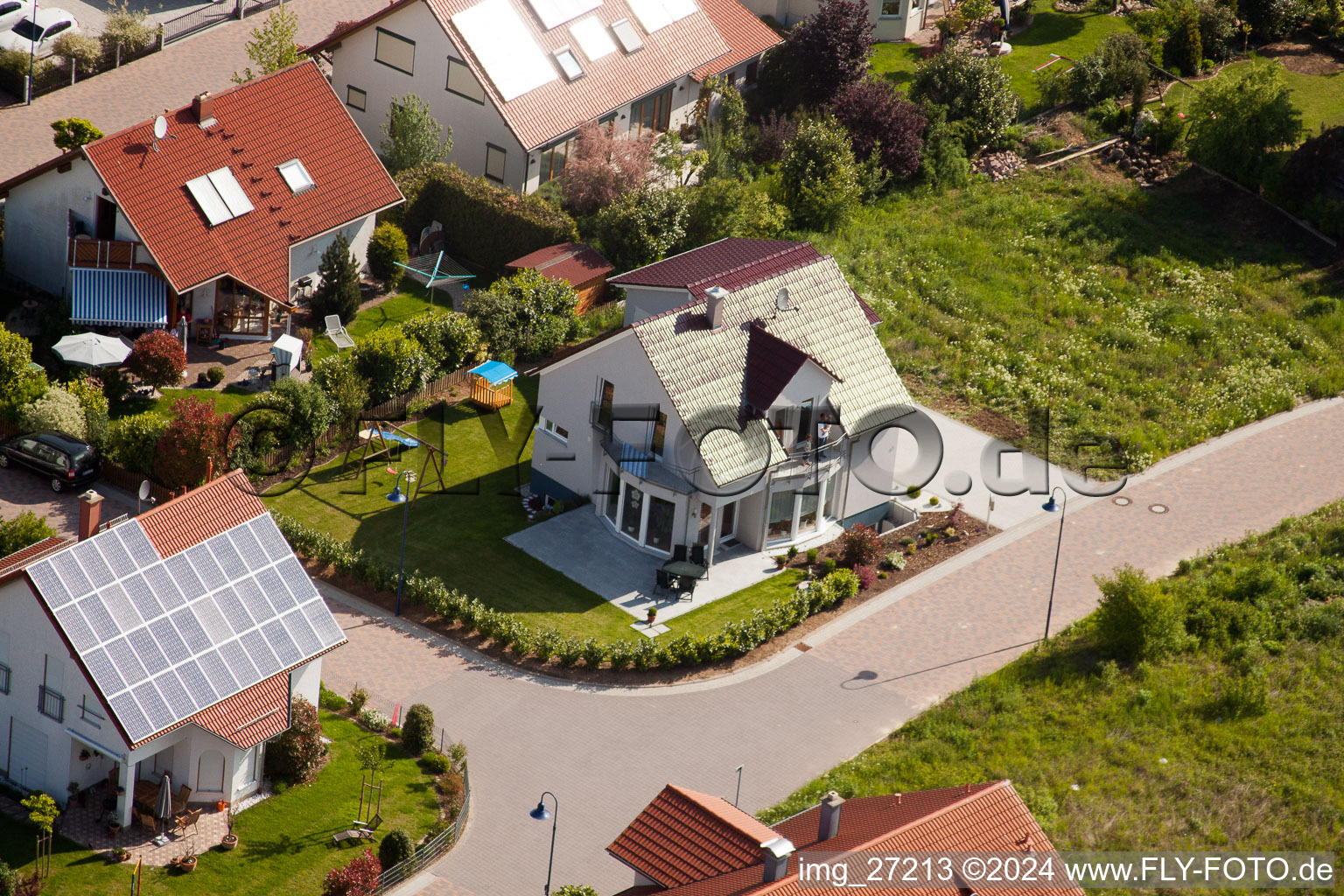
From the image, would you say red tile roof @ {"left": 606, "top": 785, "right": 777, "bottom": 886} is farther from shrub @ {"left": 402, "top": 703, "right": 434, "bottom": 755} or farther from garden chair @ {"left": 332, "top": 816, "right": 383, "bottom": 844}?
shrub @ {"left": 402, "top": 703, "right": 434, "bottom": 755}

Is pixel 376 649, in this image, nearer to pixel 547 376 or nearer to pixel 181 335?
pixel 547 376

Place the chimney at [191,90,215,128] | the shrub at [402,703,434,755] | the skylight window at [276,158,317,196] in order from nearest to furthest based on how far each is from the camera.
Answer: the shrub at [402,703,434,755] < the chimney at [191,90,215,128] < the skylight window at [276,158,317,196]

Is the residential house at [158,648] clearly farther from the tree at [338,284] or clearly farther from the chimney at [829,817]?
the tree at [338,284]

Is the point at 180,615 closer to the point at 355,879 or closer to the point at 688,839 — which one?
the point at 355,879

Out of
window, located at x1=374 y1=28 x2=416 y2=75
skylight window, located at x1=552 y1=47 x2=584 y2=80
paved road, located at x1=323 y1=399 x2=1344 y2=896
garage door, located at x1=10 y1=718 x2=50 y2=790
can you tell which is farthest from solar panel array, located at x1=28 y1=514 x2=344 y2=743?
skylight window, located at x1=552 y1=47 x2=584 y2=80

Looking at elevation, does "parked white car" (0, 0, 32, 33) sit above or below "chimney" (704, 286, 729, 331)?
above

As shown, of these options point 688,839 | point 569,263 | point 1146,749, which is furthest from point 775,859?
point 569,263

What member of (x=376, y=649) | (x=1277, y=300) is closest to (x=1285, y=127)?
(x=1277, y=300)
